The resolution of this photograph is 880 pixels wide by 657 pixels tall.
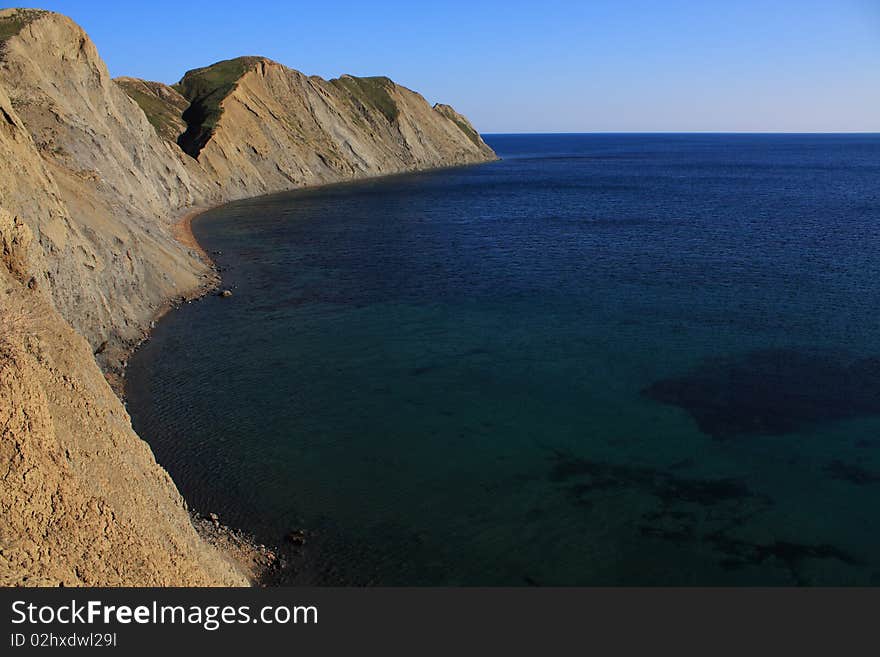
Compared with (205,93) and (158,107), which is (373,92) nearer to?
(205,93)

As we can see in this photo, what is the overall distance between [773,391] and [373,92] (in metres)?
134

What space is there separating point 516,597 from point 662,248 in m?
52.0

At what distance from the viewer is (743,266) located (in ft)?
170

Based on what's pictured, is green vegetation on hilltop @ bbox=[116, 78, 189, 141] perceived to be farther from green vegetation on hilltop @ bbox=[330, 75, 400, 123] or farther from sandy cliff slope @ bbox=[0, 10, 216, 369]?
green vegetation on hilltop @ bbox=[330, 75, 400, 123]

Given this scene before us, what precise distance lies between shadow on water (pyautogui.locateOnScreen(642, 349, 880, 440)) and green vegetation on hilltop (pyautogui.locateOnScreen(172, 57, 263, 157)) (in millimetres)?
78427

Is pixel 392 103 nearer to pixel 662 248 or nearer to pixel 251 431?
pixel 662 248

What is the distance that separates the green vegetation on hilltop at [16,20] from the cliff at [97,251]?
35 cm

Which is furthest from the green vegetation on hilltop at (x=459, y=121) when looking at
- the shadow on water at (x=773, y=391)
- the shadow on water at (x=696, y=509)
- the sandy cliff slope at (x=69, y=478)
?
the sandy cliff slope at (x=69, y=478)

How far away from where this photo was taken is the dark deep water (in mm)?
19547

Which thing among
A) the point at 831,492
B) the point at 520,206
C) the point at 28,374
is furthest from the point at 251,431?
the point at 520,206

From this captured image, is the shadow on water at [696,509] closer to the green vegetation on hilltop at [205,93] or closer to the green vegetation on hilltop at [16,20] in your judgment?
the green vegetation on hilltop at [16,20]

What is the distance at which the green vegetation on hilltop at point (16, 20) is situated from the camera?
59.4 metres

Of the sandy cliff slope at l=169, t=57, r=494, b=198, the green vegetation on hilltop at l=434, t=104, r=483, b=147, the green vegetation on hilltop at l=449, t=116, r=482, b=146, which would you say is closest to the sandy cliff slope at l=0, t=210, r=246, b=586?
the sandy cliff slope at l=169, t=57, r=494, b=198

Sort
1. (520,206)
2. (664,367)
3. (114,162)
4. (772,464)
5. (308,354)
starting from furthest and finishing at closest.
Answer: (520,206), (114,162), (308,354), (664,367), (772,464)
